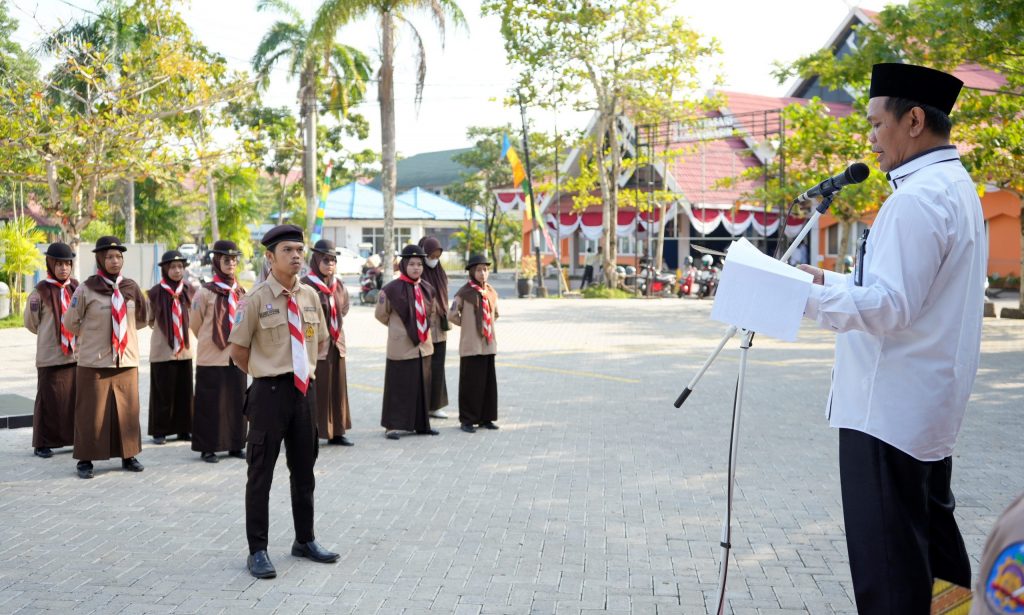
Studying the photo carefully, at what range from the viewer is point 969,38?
14344 millimetres

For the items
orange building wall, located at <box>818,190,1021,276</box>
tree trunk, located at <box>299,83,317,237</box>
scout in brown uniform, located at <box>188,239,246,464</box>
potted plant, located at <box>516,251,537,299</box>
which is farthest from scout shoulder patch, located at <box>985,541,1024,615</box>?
tree trunk, located at <box>299,83,317,237</box>

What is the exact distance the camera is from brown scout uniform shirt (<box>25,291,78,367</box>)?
28.7 feet

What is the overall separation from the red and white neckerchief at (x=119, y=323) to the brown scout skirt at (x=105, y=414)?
0.61 ft

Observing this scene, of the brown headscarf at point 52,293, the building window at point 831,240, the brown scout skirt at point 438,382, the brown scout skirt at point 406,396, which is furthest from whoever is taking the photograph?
the building window at point 831,240

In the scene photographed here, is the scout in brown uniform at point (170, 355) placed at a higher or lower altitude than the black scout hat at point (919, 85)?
lower

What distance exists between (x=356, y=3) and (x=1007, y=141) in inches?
644

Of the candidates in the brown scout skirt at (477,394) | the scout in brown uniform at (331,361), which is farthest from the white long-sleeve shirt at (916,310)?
the brown scout skirt at (477,394)

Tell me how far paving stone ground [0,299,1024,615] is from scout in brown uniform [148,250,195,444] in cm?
29

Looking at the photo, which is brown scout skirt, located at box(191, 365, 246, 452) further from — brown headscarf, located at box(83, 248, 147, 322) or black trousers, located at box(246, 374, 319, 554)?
black trousers, located at box(246, 374, 319, 554)

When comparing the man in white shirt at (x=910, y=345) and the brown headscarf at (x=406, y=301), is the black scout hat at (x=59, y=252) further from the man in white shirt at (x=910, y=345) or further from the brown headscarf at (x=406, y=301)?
the man in white shirt at (x=910, y=345)

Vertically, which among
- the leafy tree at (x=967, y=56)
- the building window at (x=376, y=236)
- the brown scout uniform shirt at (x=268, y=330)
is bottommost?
the brown scout uniform shirt at (x=268, y=330)

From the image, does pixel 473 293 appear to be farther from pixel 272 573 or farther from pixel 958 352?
pixel 958 352

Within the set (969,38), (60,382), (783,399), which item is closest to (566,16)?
(969,38)

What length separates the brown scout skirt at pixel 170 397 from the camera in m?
9.23
